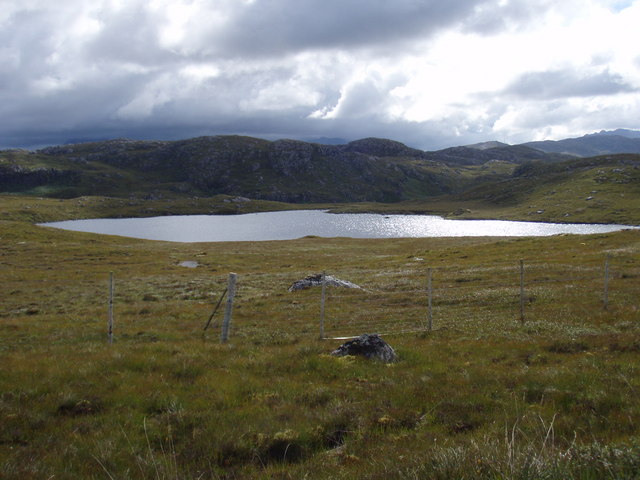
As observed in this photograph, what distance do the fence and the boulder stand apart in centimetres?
443

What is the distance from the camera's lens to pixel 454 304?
28.8 metres

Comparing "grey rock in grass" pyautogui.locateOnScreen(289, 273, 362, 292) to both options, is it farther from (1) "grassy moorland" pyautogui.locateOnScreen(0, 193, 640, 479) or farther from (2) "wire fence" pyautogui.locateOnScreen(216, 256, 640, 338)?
(1) "grassy moorland" pyautogui.locateOnScreen(0, 193, 640, 479)

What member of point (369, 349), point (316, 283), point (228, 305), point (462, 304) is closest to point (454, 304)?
point (462, 304)

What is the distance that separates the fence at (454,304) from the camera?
21.6 m

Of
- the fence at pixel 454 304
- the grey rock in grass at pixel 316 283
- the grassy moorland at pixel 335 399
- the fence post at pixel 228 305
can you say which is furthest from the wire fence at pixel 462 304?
the fence post at pixel 228 305

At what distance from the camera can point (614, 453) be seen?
4875mm

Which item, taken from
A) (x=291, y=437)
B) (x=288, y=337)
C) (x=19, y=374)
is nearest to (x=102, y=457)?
(x=291, y=437)

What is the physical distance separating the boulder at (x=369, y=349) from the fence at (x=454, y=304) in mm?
4434

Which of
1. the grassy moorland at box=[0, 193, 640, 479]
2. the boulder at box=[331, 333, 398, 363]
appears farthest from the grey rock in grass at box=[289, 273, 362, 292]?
the boulder at box=[331, 333, 398, 363]

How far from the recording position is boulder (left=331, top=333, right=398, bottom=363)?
13.9 meters

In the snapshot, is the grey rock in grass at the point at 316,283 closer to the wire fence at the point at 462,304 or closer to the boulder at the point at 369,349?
the wire fence at the point at 462,304

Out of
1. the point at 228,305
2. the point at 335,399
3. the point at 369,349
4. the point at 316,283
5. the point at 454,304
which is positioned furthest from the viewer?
the point at 316,283

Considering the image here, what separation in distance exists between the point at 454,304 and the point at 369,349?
16.5 m

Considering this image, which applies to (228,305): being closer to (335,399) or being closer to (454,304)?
(335,399)
